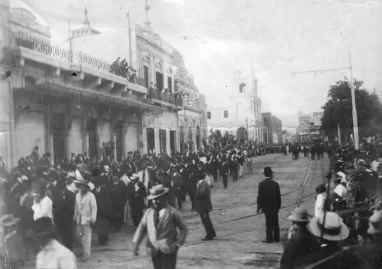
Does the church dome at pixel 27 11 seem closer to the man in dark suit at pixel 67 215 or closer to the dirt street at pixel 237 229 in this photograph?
the man in dark suit at pixel 67 215

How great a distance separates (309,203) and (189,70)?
2.35 m

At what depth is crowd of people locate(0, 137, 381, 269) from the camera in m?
3.65

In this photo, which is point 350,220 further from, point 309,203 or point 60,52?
point 60,52

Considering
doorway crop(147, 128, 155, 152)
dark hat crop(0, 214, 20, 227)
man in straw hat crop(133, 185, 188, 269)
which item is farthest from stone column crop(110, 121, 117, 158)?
man in straw hat crop(133, 185, 188, 269)

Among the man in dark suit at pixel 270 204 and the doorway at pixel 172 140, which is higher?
the doorway at pixel 172 140

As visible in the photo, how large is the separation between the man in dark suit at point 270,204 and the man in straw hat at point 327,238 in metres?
0.89

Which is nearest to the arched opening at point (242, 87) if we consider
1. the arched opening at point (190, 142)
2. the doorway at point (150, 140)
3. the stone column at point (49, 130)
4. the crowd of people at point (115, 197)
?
the crowd of people at point (115, 197)

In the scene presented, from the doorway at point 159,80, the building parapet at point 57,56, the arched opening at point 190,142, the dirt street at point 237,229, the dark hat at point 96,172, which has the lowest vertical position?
the dirt street at point 237,229

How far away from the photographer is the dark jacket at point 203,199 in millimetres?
4801

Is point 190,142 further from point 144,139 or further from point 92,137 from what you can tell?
point 92,137

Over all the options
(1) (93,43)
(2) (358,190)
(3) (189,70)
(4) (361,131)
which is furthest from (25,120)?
(4) (361,131)

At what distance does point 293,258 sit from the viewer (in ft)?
11.1

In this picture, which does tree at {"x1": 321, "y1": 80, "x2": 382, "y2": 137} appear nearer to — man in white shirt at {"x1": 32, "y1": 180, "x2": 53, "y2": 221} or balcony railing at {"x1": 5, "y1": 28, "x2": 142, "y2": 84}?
balcony railing at {"x1": 5, "y1": 28, "x2": 142, "y2": 84}

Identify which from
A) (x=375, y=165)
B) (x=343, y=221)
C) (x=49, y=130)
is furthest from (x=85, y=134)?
(x=375, y=165)
